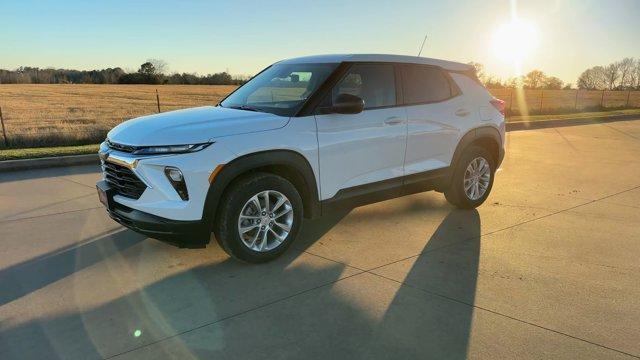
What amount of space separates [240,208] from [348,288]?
1.10 meters

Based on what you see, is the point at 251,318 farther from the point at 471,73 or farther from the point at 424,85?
the point at 471,73

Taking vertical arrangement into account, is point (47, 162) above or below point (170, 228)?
below

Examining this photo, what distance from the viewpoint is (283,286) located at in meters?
3.97

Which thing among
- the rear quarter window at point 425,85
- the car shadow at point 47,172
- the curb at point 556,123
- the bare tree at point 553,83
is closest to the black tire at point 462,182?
the rear quarter window at point 425,85

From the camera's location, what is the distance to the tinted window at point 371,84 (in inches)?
193

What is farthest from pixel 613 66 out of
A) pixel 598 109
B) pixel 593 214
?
pixel 593 214

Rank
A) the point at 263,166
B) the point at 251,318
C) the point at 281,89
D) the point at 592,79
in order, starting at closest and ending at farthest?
the point at 251,318, the point at 263,166, the point at 281,89, the point at 592,79

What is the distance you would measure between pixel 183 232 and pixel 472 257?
8.42ft

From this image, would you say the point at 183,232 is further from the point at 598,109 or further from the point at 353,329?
the point at 598,109

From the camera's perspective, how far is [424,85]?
18.2 feet

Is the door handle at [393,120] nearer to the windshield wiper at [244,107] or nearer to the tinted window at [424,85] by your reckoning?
the tinted window at [424,85]

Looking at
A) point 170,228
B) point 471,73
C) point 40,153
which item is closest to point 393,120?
point 471,73

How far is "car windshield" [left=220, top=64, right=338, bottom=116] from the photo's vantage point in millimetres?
4719

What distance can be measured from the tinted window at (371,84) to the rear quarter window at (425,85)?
201 mm
